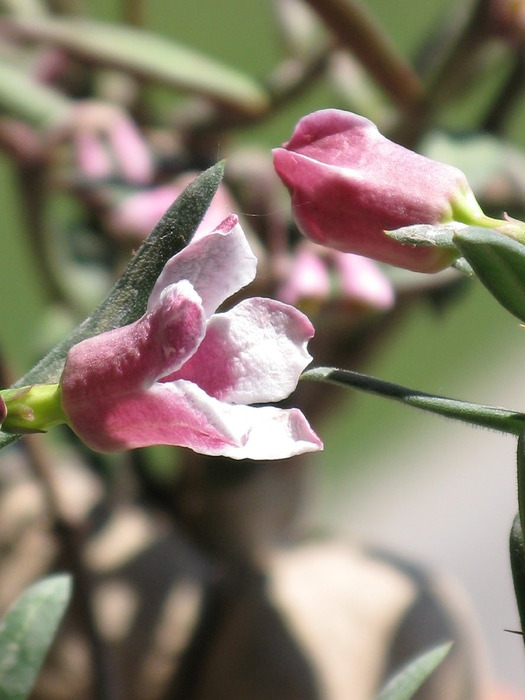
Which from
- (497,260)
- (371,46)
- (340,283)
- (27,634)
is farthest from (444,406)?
(371,46)

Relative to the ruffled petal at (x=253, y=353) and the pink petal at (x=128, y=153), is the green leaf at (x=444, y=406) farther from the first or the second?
the pink petal at (x=128, y=153)

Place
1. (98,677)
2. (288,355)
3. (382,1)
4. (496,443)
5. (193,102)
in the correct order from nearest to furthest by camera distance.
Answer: (288,355)
(98,677)
(193,102)
(496,443)
(382,1)

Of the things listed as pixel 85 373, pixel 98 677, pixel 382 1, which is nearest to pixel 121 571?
pixel 98 677

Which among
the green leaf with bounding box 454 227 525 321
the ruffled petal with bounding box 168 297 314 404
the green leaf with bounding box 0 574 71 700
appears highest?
the green leaf with bounding box 454 227 525 321

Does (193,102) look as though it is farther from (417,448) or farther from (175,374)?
(417,448)

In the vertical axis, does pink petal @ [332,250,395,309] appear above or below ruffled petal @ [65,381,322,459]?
below

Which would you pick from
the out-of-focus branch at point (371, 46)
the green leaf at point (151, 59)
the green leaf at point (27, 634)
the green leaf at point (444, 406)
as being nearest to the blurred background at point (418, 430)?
the green leaf at point (151, 59)

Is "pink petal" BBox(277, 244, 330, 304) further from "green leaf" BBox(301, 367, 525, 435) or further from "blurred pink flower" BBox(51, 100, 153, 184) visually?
"green leaf" BBox(301, 367, 525, 435)

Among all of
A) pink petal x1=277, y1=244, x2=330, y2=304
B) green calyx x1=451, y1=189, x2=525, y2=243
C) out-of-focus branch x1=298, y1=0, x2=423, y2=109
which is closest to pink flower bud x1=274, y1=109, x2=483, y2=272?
green calyx x1=451, y1=189, x2=525, y2=243
